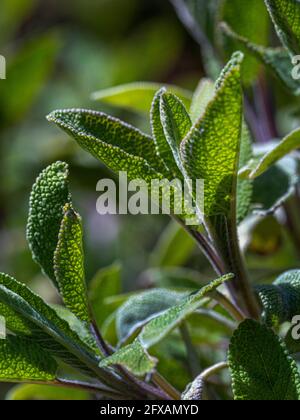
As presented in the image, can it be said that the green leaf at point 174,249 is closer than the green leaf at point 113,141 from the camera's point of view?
No

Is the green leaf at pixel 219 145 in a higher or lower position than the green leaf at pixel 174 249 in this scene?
higher

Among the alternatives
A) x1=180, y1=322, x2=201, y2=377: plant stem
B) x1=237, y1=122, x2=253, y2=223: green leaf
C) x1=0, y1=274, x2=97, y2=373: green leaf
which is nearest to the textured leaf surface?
x1=237, y1=122, x2=253, y2=223: green leaf

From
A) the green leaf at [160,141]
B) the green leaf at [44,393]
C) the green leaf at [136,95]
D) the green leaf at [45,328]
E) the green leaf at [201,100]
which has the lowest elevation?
the green leaf at [44,393]

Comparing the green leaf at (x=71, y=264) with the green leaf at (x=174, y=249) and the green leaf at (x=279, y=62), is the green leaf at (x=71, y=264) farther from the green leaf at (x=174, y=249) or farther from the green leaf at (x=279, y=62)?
the green leaf at (x=174, y=249)

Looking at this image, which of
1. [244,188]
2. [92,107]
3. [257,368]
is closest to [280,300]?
[257,368]

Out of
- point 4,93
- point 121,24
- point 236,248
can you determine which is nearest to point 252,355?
point 236,248

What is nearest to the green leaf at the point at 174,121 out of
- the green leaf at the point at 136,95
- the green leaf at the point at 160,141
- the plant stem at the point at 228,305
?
the green leaf at the point at 160,141
